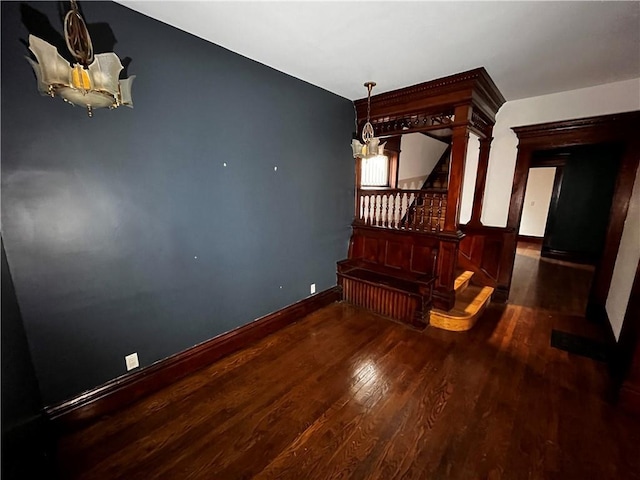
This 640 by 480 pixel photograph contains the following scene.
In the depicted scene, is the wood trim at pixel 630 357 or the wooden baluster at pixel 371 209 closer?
the wood trim at pixel 630 357

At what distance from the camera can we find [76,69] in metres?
1.21

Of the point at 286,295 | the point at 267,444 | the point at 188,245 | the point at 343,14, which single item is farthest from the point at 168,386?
the point at 343,14

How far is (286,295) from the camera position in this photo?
293cm

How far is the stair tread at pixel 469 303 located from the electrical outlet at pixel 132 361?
2.83 meters

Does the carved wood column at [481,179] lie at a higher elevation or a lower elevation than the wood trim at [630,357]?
higher

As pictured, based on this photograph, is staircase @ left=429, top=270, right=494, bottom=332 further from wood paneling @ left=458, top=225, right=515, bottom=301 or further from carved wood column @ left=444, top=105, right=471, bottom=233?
carved wood column @ left=444, top=105, right=471, bottom=233

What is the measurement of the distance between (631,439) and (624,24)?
2.67 metres

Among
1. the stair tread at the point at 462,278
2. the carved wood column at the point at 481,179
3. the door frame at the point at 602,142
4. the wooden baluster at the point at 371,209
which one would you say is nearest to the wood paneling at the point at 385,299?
the stair tread at the point at 462,278

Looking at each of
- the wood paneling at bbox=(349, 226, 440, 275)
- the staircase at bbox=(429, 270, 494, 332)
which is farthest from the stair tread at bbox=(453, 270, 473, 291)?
the wood paneling at bbox=(349, 226, 440, 275)

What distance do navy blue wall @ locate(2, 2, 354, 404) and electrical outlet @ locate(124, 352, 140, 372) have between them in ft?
0.13

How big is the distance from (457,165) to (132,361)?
3.35 meters

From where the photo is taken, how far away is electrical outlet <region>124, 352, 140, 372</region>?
1841mm

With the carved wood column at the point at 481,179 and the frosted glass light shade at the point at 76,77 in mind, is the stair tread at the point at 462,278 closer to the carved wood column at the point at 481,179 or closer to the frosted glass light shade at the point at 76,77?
the carved wood column at the point at 481,179

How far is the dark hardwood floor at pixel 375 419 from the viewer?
144 cm
